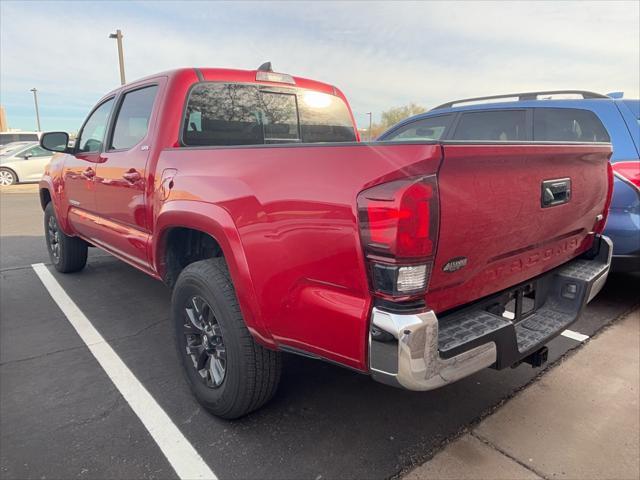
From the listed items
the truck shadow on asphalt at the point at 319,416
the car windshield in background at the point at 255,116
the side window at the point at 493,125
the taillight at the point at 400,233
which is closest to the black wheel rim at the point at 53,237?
the truck shadow on asphalt at the point at 319,416

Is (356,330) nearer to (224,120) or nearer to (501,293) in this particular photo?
(501,293)

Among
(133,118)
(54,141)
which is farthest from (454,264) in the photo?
(54,141)

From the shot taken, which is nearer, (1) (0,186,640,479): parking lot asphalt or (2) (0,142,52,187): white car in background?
(1) (0,186,640,479): parking lot asphalt

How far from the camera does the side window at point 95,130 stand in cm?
404

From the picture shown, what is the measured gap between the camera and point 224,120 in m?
3.19

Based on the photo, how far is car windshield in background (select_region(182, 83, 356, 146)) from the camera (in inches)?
122

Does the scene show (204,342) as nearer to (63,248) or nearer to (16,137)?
(63,248)

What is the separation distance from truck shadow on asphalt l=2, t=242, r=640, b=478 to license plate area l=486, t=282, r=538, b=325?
2.14ft

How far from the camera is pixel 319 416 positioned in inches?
102

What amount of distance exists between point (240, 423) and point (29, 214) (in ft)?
31.1

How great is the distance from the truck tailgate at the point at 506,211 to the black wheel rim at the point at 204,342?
129cm

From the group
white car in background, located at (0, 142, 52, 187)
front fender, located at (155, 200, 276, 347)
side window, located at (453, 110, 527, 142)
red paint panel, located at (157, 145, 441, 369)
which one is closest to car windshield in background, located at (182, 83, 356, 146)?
front fender, located at (155, 200, 276, 347)

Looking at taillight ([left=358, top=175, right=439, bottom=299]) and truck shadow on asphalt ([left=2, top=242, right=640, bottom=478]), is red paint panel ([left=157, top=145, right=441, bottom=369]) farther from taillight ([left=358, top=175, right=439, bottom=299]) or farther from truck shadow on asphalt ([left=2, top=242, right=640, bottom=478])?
truck shadow on asphalt ([left=2, top=242, right=640, bottom=478])

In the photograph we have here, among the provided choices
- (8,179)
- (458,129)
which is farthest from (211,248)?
(8,179)
